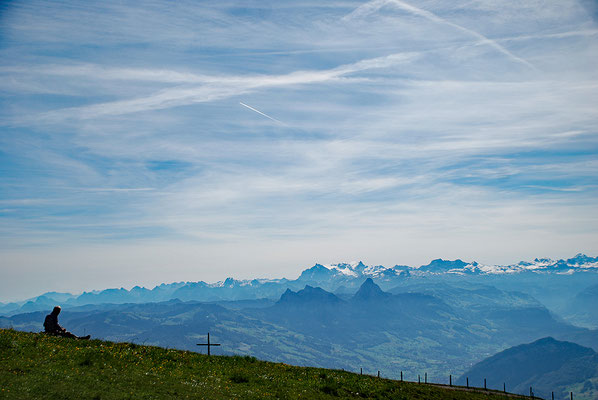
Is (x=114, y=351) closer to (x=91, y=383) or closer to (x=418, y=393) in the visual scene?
(x=91, y=383)

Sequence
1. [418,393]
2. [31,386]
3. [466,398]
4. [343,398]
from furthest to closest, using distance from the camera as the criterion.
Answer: [466,398], [418,393], [343,398], [31,386]

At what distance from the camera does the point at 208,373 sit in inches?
1329

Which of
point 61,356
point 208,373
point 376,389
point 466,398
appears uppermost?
point 61,356

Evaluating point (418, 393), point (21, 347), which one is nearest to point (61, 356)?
point (21, 347)

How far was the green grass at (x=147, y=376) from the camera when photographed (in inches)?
944

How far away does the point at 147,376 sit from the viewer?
1142 inches

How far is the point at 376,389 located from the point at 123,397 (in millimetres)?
24141

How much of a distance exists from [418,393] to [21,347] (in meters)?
36.7

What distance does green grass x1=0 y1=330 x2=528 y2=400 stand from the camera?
24.0 m

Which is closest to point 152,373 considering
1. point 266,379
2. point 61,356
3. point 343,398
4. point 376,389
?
point 61,356

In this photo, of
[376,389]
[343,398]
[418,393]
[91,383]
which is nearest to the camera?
[91,383]

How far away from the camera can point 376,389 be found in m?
38.3

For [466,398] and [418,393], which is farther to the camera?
[466,398]

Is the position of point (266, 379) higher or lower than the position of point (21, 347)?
lower
